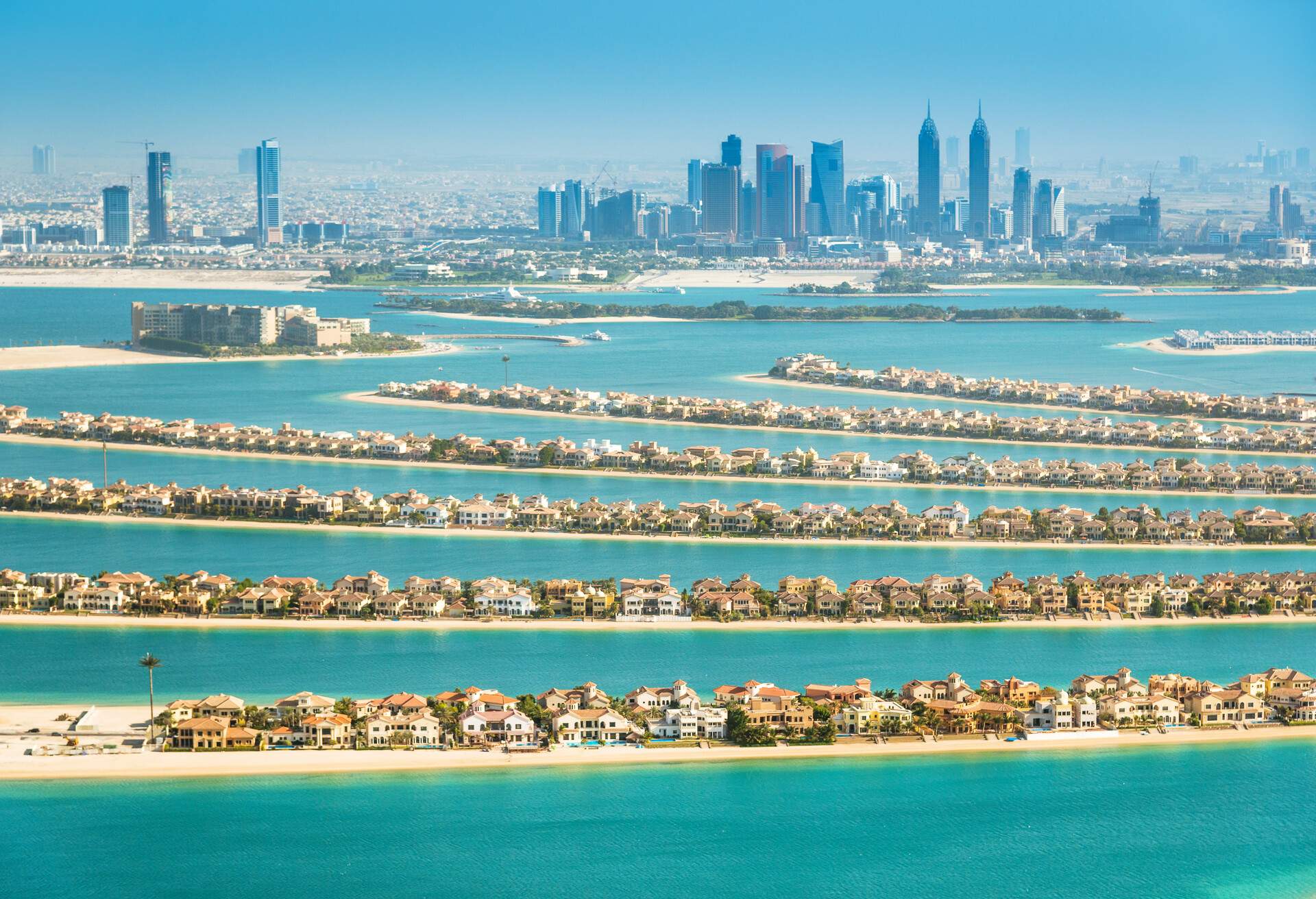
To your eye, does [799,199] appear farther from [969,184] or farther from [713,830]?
[713,830]

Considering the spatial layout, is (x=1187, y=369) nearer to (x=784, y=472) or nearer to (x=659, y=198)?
(x=784, y=472)

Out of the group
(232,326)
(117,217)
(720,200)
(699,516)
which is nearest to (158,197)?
(117,217)

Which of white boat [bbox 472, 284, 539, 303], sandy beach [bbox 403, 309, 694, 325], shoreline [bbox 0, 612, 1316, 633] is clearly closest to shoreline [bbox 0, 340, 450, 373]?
sandy beach [bbox 403, 309, 694, 325]

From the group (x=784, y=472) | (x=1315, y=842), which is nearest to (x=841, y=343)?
(x=784, y=472)

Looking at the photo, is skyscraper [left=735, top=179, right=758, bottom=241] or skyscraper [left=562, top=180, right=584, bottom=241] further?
skyscraper [left=562, top=180, right=584, bottom=241]

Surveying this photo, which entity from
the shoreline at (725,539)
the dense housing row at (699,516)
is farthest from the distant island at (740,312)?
the shoreline at (725,539)

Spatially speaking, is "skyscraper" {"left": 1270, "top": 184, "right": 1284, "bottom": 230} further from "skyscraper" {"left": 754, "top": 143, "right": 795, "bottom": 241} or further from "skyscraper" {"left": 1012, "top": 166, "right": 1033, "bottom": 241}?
"skyscraper" {"left": 754, "top": 143, "right": 795, "bottom": 241}

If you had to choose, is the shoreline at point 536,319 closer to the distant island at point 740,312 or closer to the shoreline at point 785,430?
the distant island at point 740,312
